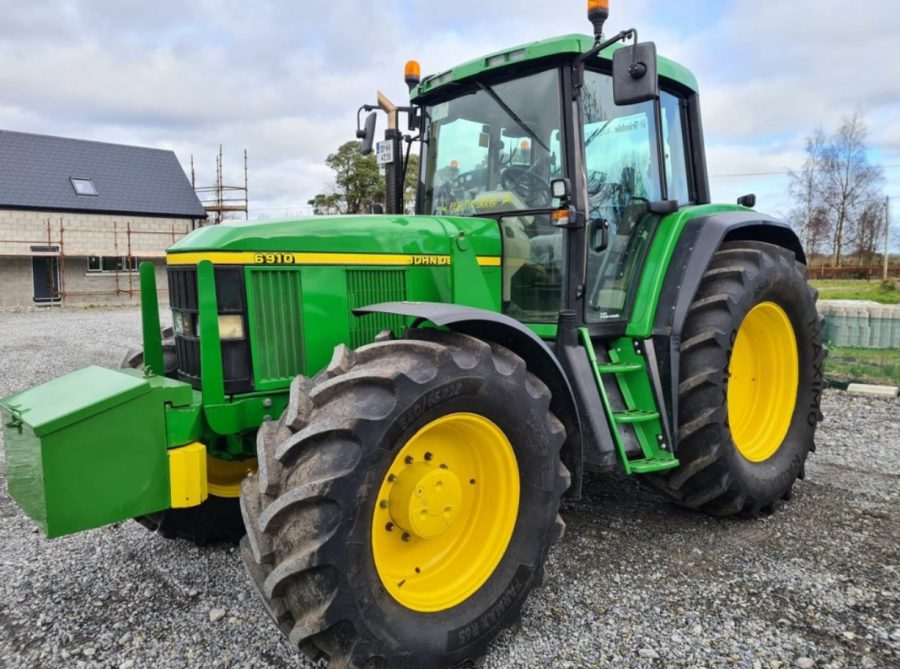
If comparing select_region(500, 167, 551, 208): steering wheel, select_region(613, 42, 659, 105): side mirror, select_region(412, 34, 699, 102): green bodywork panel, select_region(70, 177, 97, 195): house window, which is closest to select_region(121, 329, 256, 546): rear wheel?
select_region(500, 167, 551, 208): steering wheel

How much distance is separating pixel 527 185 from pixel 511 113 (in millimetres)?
399

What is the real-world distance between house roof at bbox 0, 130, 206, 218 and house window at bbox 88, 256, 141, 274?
1.80m

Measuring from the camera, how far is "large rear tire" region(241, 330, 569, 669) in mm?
2238

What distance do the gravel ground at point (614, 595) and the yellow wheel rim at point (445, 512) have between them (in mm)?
356

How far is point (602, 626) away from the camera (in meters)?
2.87

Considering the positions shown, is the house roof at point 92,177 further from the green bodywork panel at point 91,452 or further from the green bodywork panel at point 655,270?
the green bodywork panel at point 655,270

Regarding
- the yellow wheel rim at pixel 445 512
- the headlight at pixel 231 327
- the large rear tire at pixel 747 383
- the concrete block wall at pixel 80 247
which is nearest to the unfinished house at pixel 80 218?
the concrete block wall at pixel 80 247

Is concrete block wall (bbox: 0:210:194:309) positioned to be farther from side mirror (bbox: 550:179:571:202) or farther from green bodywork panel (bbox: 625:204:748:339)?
side mirror (bbox: 550:179:571:202)

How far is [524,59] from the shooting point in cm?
351

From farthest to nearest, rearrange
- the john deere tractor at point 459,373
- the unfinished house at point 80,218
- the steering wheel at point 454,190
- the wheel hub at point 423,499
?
the unfinished house at point 80,218
the steering wheel at point 454,190
the wheel hub at point 423,499
the john deere tractor at point 459,373

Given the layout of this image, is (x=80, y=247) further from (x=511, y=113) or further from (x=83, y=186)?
(x=511, y=113)

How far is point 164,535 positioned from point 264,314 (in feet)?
4.70

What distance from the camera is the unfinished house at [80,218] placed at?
80.4ft

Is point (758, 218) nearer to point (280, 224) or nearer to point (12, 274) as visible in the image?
point (280, 224)
